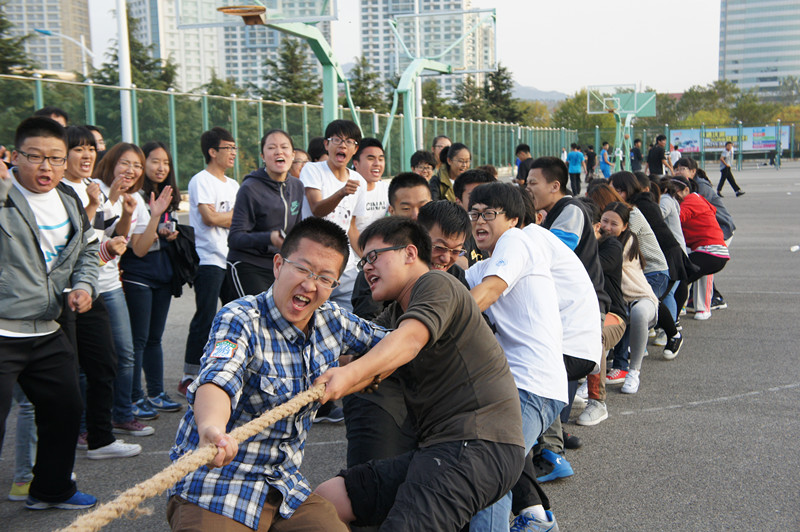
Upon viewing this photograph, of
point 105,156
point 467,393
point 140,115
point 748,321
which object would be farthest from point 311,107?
point 467,393

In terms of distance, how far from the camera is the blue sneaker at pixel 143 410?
5527mm

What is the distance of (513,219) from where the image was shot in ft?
13.1

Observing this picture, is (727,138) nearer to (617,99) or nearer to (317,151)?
(617,99)

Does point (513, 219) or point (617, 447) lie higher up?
point (513, 219)

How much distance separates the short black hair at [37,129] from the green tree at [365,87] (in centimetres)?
3820

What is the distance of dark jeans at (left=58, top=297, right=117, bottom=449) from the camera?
4.42 meters

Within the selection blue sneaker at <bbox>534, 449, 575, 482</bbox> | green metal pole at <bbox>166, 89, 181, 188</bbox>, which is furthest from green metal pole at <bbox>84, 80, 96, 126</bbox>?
blue sneaker at <bbox>534, 449, 575, 482</bbox>

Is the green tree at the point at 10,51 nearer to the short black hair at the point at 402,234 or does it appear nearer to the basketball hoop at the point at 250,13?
the basketball hoop at the point at 250,13

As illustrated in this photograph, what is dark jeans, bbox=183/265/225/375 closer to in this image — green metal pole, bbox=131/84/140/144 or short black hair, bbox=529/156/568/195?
short black hair, bbox=529/156/568/195

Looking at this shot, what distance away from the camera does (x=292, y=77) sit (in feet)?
131

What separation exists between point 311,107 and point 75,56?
12543 centimetres

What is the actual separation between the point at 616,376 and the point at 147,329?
3.97 m

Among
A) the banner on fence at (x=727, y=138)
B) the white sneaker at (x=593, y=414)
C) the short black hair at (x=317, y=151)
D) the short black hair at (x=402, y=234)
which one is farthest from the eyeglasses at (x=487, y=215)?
the banner on fence at (x=727, y=138)

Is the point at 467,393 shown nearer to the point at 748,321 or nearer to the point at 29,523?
the point at 29,523
